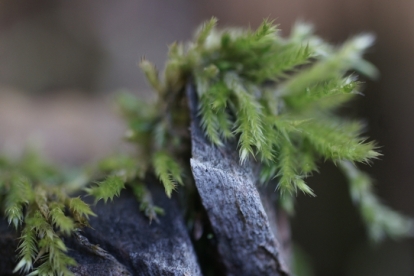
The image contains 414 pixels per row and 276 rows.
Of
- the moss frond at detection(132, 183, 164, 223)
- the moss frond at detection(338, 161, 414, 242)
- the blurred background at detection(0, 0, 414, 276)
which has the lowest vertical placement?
the moss frond at detection(132, 183, 164, 223)

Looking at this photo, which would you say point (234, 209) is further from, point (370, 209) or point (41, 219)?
point (370, 209)

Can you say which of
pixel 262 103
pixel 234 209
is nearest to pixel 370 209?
pixel 262 103

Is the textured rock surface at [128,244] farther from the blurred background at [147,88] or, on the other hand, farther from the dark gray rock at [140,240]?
the blurred background at [147,88]

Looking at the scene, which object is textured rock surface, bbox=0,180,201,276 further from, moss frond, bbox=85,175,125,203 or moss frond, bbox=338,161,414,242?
moss frond, bbox=338,161,414,242

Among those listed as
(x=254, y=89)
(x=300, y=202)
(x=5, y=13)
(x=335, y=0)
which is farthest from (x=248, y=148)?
(x=5, y=13)

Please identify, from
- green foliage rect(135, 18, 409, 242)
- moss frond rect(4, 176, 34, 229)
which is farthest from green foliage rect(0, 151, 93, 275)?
green foliage rect(135, 18, 409, 242)
